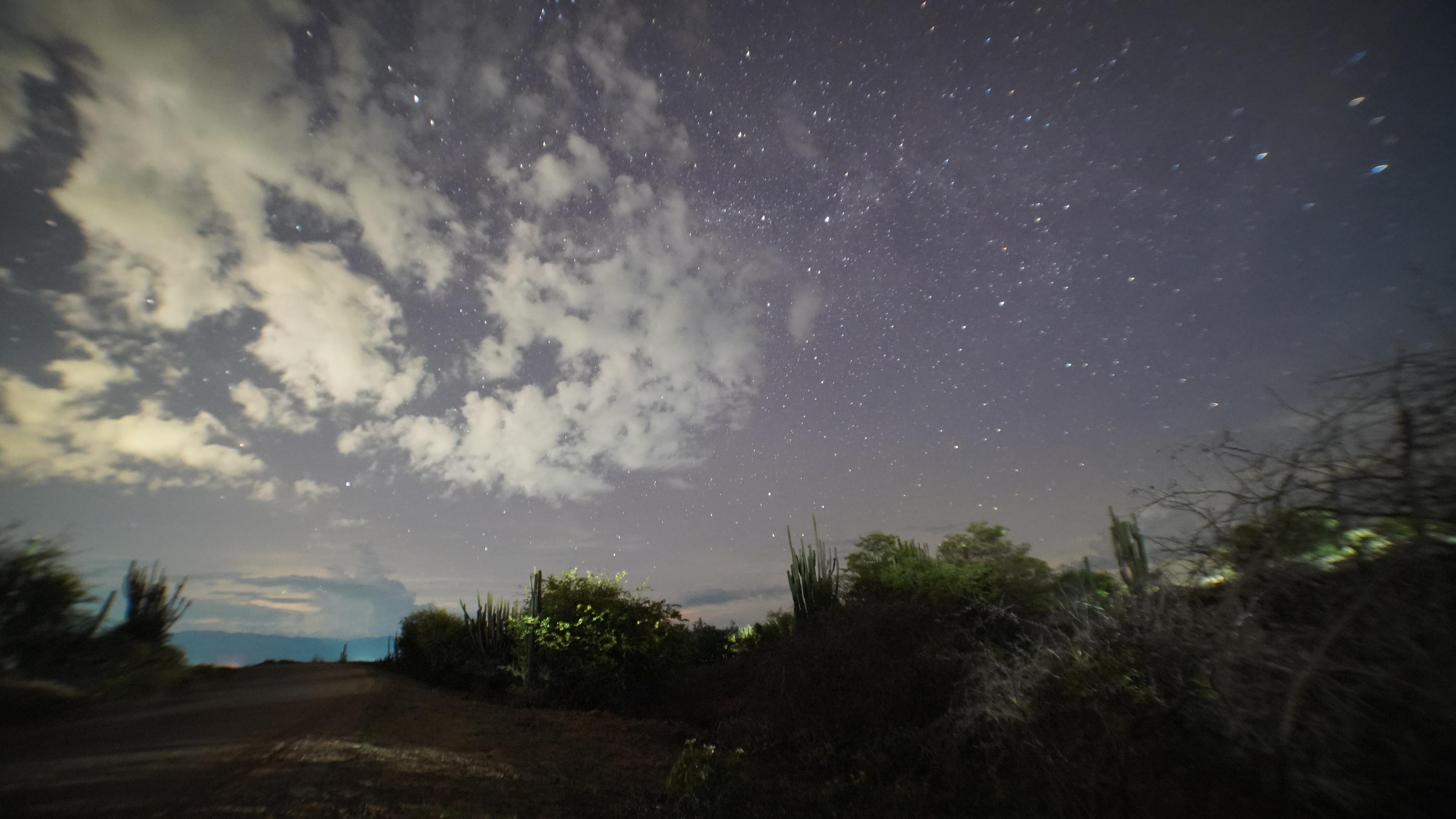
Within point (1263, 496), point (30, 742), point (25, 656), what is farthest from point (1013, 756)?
point (25, 656)

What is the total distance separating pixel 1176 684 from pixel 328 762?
27.8 ft

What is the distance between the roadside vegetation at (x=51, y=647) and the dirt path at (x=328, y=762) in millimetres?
704

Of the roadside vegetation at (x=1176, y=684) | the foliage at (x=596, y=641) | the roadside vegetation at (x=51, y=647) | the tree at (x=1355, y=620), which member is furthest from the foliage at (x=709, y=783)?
the roadside vegetation at (x=51, y=647)

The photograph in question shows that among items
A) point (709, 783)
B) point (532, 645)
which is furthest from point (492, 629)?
point (709, 783)

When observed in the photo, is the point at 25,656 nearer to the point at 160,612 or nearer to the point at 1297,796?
the point at 160,612

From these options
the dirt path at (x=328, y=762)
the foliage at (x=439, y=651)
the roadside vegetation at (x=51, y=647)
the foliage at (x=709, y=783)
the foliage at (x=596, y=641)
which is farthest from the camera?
the foliage at (x=439, y=651)

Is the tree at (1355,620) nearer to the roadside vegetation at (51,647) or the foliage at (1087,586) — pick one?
the foliage at (1087,586)

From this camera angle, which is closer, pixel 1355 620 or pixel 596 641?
pixel 1355 620

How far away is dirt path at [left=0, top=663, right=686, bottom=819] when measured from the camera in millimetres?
4684

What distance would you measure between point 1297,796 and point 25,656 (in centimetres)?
1668

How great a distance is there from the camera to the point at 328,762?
6.09 metres

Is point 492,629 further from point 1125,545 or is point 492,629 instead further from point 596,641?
point 1125,545

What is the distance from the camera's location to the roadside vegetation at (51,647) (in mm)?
8352

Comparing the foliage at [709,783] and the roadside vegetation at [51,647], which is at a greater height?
the roadside vegetation at [51,647]
